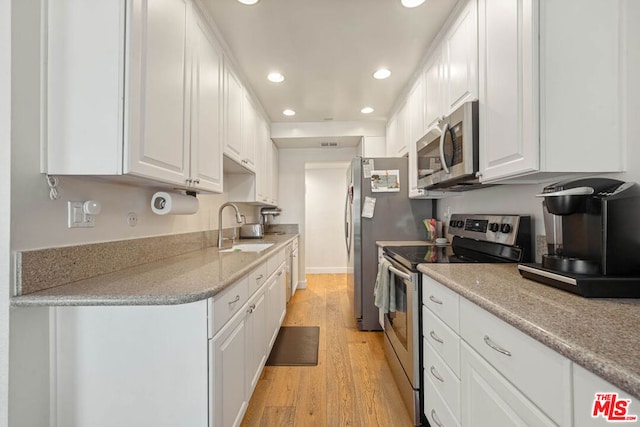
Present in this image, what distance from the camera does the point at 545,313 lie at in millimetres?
727

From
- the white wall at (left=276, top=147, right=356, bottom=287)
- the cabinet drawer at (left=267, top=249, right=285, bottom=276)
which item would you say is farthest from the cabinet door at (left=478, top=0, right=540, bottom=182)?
the white wall at (left=276, top=147, right=356, bottom=287)

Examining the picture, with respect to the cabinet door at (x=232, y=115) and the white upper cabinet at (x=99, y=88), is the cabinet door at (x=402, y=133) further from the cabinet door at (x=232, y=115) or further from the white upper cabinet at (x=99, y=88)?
the white upper cabinet at (x=99, y=88)

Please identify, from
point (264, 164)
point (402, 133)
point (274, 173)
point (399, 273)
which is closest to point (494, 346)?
point (399, 273)

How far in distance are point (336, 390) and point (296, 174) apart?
3095 mm

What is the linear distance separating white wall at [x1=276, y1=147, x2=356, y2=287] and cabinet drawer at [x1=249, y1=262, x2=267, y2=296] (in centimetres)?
231

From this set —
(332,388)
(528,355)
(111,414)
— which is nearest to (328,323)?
(332,388)

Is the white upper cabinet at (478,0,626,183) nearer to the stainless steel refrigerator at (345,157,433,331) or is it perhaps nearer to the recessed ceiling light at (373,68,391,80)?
the recessed ceiling light at (373,68,391,80)

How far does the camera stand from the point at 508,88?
121 centimetres

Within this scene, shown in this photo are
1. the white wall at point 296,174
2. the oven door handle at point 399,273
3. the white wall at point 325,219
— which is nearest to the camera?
the oven door handle at point 399,273

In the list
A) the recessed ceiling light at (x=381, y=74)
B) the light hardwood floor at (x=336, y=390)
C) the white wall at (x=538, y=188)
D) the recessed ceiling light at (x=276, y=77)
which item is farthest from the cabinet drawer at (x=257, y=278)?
the recessed ceiling light at (x=381, y=74)

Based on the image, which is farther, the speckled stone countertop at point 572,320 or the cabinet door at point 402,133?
the cabinet door at point 402,133

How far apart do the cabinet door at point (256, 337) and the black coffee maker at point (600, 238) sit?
55.4 inches

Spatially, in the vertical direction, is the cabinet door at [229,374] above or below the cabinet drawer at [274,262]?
below

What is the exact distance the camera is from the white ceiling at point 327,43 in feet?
5.54
